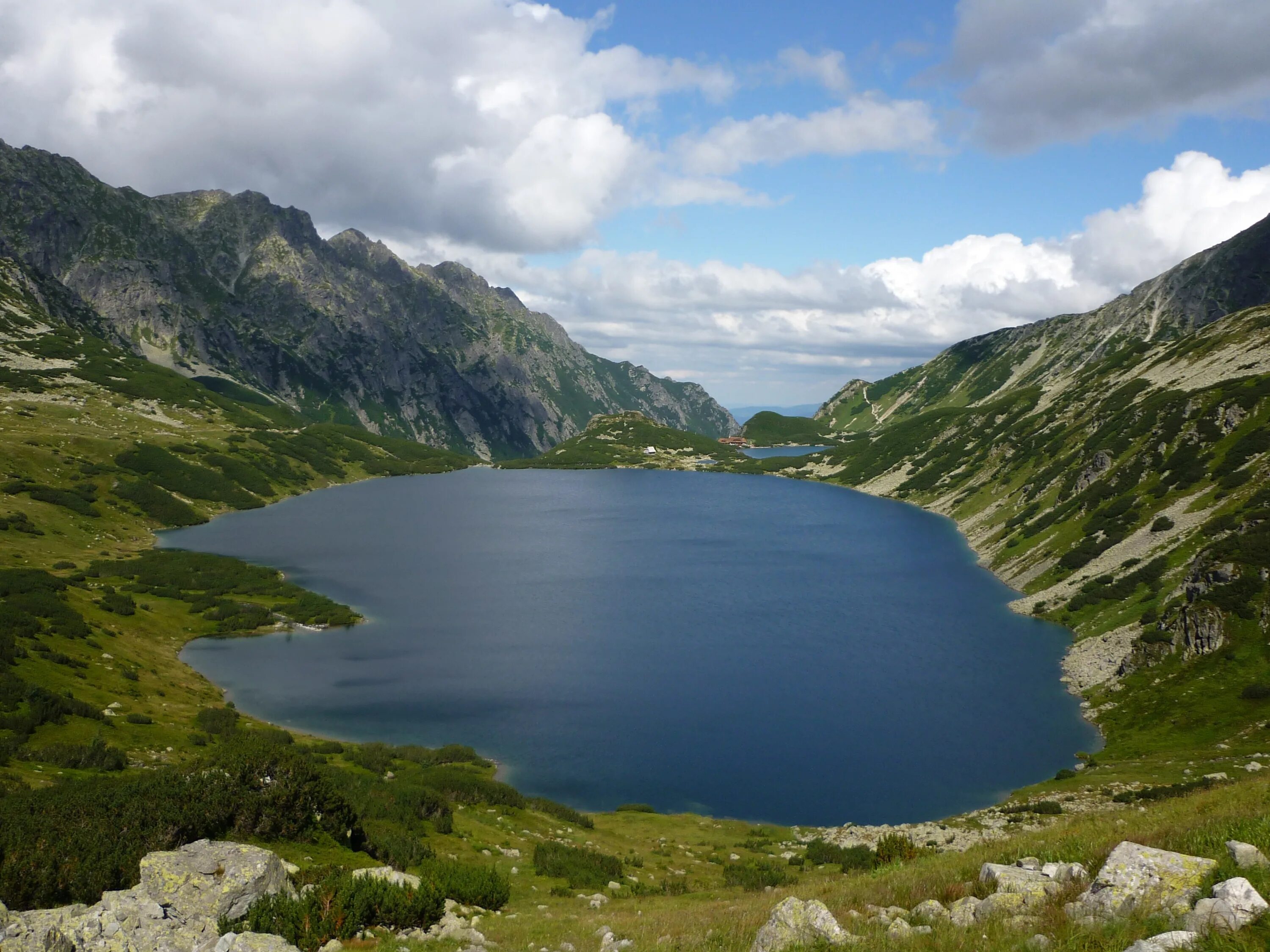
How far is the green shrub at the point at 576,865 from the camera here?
Answer: 1278 inches

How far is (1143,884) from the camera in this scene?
12.0 metres

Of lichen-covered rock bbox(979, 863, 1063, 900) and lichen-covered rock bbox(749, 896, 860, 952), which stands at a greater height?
lichen-covered rock bbox(979, 863, 1063, 900)

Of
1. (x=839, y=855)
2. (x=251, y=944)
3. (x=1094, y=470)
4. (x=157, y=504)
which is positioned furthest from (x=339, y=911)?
(x=157, y=504)

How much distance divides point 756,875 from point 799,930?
2362 centimetres

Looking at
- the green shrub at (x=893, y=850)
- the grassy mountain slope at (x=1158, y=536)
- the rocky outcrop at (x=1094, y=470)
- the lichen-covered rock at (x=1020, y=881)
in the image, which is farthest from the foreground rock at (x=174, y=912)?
the rocky outcrop at (x=1094, y=470)

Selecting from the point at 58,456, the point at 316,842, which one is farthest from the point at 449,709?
the point at 58,456

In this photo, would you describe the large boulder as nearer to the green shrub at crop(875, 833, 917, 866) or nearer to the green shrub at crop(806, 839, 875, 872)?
the green shrub at crop(875, 833, 917, 866)

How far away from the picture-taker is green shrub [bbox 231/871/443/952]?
16.3 m

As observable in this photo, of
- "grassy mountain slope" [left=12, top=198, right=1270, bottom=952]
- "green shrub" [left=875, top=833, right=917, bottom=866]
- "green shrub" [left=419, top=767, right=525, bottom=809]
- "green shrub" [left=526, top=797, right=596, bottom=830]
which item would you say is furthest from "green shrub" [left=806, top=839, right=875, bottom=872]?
"green shrub" [left=419, top=767, right=525, bottom=809]

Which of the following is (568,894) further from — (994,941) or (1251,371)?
(1251,371)

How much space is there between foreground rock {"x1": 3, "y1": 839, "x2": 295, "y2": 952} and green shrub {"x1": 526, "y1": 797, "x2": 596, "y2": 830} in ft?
93.2

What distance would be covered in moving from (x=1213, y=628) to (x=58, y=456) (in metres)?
209

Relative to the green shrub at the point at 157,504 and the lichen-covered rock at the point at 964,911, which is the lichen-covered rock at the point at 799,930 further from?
the green shrub at the point at 157,504

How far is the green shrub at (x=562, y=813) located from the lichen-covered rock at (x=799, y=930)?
31907 millimetres
